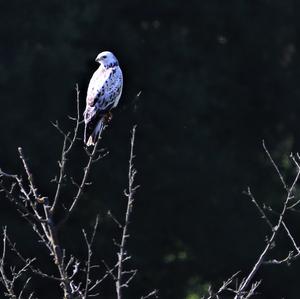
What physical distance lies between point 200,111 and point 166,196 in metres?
1.55

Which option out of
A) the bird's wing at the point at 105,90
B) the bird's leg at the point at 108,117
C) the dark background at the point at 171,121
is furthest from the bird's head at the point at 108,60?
the dark background at the point at 171,121

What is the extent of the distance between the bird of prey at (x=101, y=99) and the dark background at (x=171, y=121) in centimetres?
764

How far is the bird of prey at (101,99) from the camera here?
8.18 meters

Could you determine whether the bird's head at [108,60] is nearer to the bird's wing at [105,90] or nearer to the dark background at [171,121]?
the bird's wing at [105,90]

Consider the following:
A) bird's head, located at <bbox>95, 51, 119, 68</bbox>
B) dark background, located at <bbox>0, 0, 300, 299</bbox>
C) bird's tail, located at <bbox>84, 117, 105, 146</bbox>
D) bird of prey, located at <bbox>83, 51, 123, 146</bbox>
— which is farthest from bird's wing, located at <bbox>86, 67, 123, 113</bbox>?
dark background, located at <bbox>0, 0, 300, 299</bbox>

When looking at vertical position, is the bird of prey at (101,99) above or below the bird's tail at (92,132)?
below

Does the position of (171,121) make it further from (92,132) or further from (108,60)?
(92,132)

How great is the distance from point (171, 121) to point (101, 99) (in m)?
11.2

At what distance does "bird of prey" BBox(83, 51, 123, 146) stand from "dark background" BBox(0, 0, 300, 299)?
25.1 ft

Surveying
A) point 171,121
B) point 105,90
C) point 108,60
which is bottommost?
point 171,121

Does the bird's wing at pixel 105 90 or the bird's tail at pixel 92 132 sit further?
the bird's wing at pixel 105 90

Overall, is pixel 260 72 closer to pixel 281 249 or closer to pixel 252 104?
pixel 252 104

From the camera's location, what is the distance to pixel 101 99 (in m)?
8.68

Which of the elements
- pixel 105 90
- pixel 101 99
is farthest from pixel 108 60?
pixel 101 99
